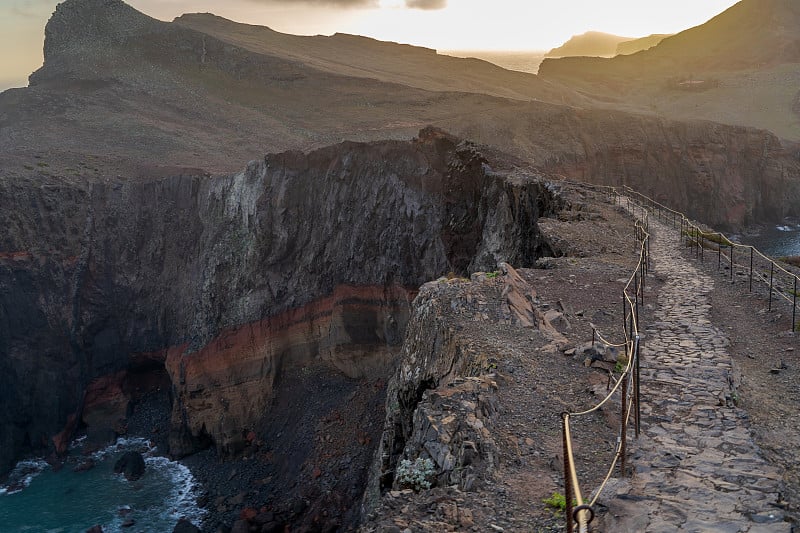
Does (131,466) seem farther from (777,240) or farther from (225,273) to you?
(777,240)

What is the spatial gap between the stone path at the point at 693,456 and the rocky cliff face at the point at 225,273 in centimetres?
1830

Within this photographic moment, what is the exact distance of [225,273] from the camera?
40.2 m

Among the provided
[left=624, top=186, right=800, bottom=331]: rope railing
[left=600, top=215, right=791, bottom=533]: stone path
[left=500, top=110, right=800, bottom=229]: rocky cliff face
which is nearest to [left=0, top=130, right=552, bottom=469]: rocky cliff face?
[left=624, top=186, right=800, bottom=331]: rope railing

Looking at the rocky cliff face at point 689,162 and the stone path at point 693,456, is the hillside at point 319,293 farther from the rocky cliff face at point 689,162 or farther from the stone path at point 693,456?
the stone path at point 693,456

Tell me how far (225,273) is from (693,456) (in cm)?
3487

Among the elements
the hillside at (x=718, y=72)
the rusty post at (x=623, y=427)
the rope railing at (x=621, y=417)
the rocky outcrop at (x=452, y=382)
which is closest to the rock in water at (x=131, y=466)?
the rocky outcrop at (x=452, y=382)

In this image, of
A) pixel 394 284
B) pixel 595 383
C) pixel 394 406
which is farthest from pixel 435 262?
pixel 595 383

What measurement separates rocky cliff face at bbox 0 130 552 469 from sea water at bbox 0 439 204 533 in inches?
93.1

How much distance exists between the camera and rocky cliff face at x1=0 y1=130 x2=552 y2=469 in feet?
118

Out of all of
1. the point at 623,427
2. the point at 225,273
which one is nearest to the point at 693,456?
the point at 623,427

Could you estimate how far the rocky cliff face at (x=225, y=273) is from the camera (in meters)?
36.1

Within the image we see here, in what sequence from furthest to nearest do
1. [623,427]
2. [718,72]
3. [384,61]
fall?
[718,72] → [384,61] → [623,427]

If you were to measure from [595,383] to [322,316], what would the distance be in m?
27.9

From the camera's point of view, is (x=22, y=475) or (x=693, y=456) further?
(x=22, y=475)
